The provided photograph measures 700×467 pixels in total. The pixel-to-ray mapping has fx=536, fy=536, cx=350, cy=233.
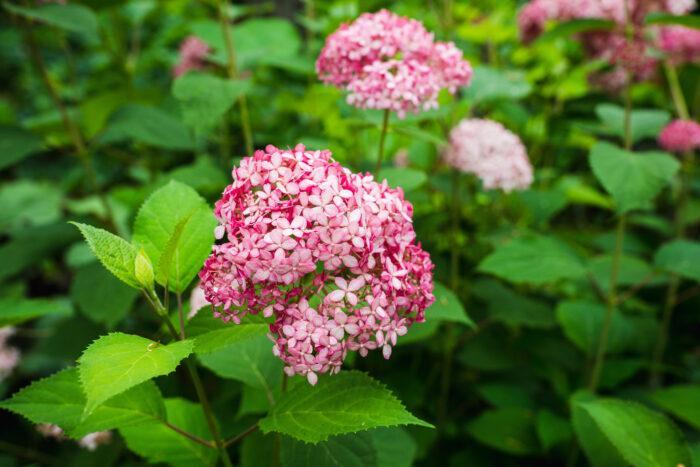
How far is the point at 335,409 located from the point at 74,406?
53 cm

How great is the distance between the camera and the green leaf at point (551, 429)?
5.99ft

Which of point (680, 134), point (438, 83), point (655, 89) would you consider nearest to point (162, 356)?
point (438, 83)

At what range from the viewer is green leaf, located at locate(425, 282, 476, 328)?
128cm

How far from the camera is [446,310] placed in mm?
1323

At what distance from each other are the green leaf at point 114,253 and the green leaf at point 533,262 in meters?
1.12

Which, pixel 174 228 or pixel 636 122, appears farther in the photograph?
pixel 636 122

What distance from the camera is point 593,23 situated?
178 cm

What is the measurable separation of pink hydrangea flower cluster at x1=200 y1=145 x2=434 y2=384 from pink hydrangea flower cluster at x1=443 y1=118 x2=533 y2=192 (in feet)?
3.42

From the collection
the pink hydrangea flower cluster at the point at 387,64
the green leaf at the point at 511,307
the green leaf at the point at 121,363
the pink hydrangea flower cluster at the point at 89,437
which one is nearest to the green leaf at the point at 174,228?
the green leaf at the point at 121,363

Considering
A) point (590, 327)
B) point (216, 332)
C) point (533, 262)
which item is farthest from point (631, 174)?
point (216, 332)

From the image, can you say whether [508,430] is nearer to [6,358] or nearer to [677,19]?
[677,19]

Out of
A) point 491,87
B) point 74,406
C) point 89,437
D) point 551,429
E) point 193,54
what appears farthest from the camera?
point 193,54

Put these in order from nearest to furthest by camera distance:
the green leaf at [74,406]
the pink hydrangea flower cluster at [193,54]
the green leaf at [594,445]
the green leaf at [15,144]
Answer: the green leaf at [74,406]
the green leaf at [594,445]
the green leaf at [15,144]
the pink hydrangea flower cluster at [193,54]

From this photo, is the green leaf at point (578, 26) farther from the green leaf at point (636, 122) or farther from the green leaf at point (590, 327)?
the green leaf at point (590, 327)
